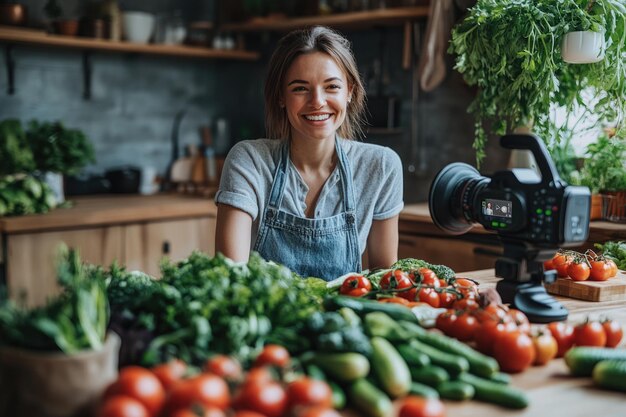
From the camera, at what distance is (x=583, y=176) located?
3605mm

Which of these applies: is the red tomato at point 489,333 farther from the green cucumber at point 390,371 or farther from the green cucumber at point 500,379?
the green cucumber at point 390,371

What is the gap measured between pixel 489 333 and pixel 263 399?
2.03 feet

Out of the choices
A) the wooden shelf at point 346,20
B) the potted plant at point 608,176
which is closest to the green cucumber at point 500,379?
the potted plant at point 608,176

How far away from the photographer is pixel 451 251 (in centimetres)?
384

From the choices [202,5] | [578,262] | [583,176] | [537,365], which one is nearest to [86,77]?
[202,5]

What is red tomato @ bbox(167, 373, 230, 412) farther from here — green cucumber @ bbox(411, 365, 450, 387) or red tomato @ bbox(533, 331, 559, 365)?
red tomato @ bbox(533, 331, 559, 365)

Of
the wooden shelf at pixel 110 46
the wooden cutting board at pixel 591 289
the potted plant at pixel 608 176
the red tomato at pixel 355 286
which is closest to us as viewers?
the red tomato at pixel 355 286

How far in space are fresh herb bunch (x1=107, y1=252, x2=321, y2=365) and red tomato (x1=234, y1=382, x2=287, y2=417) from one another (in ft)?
0.56

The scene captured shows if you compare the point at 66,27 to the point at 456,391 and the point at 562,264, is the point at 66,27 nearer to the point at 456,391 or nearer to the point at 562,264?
the point at 562,264

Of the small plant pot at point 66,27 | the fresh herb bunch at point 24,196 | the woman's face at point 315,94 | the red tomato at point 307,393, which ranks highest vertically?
the small plant pot at point 66,27

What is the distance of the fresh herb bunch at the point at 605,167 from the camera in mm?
3418

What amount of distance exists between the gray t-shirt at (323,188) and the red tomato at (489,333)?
114cm

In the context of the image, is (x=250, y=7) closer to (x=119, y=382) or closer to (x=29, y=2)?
(x=29, y=2)

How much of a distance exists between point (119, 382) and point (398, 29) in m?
4.00
